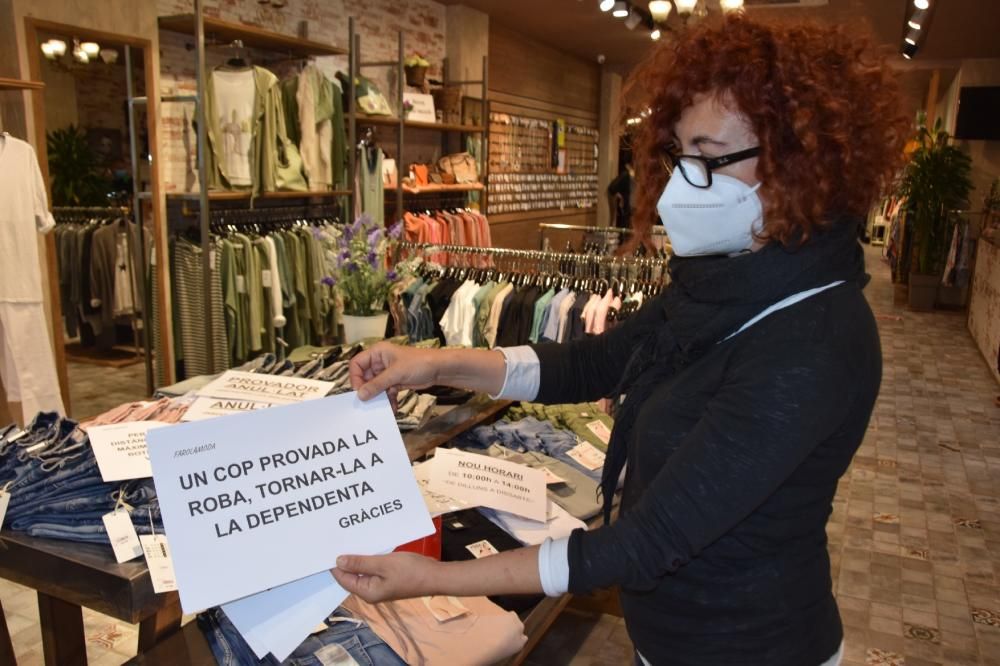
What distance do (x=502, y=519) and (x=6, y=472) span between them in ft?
3.82

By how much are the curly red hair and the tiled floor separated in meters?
2.12

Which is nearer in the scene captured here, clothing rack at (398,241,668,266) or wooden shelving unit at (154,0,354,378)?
clothing rack at (398,241,668,266)

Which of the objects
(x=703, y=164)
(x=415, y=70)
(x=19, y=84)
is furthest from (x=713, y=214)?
(x=415, y=70)

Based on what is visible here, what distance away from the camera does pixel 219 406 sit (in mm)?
1844

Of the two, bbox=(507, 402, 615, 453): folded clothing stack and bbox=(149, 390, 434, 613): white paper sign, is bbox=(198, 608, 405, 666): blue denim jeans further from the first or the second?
bbox=(507, 402, 615, 453): folded clothing stack

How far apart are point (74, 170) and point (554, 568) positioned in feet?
17.1

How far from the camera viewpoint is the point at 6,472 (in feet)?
5.08

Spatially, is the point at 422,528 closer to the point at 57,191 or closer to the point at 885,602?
the point at 885,602

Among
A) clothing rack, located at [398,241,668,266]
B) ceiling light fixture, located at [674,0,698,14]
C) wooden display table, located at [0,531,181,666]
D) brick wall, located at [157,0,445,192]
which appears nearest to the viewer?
wooden display table, located at [0,531,181,666]

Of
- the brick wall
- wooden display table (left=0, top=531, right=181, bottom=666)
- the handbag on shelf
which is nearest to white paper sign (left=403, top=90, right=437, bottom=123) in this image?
the brick wall

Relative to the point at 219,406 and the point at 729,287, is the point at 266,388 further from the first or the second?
the point at 729,287

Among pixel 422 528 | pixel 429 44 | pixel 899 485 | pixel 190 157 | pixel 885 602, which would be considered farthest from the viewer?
pixel 429 44

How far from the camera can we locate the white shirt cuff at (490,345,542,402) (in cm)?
154

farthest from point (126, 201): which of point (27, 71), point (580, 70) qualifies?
point (580, 70)
